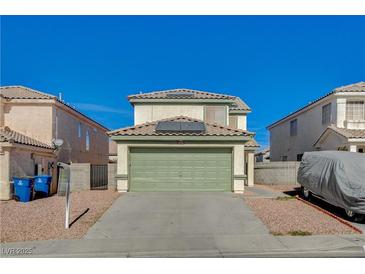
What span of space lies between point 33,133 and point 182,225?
40.0 ft

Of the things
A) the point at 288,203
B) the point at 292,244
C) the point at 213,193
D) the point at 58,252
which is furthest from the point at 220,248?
the point at 213,193

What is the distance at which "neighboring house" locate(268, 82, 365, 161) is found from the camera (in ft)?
60.2

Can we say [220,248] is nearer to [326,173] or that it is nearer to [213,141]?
[326,173]

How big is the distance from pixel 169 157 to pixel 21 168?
697 cm

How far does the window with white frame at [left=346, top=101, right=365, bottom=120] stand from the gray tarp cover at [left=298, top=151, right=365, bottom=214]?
9.14 m

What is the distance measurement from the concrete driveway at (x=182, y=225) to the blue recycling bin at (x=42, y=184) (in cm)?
397

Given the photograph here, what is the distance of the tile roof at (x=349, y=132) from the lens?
57.9 feet

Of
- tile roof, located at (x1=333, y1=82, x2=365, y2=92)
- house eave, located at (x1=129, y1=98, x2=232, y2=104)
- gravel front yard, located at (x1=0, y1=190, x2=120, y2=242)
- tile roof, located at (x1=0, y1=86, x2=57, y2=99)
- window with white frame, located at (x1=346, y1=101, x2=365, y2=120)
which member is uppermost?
tile roof, located at (x1=333, y1=82, x2=365, y2=92)

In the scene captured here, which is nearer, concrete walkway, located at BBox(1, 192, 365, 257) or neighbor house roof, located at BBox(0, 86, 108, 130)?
concrete walkway, located at BBox(1, 192, 365, 257)

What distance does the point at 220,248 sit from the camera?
687 centimetres

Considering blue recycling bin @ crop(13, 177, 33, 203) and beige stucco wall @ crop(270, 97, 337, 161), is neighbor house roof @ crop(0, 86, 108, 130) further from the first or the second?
beige stucco wall @ crop(270, 97, 337, 161)

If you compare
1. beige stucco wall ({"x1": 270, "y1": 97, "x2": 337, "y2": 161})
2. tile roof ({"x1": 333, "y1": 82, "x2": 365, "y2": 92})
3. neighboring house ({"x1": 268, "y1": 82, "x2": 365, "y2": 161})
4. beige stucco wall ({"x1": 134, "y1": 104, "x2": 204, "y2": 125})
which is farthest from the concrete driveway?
beige stucco wall ({"x1": 270, "y1": 97, "x2": 337, "y2": 161})

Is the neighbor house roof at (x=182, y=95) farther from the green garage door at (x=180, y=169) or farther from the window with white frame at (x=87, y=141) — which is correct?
the window with white frame at (x=87, y=141)

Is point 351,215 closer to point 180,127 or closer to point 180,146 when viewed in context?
point 180,146
